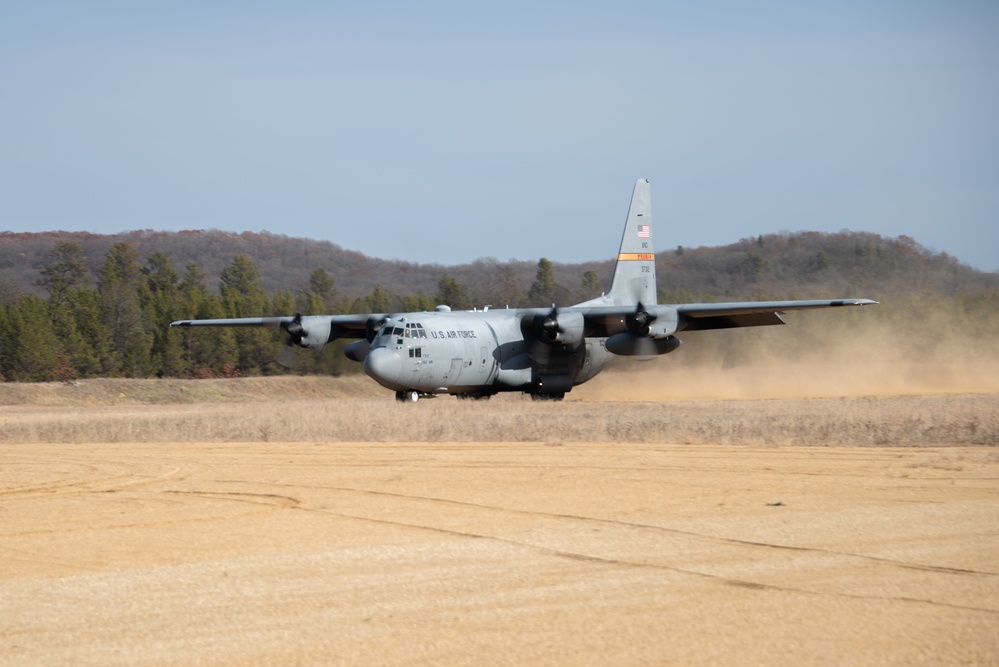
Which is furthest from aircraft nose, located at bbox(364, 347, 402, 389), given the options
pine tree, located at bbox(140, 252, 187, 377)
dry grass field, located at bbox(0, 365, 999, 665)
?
pine tree, located at bbox(140, 252, 187, 377)

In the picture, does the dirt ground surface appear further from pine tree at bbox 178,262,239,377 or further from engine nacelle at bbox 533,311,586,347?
pine tree at bbox 178,262,239,377

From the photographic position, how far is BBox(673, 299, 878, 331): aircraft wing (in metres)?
32.4

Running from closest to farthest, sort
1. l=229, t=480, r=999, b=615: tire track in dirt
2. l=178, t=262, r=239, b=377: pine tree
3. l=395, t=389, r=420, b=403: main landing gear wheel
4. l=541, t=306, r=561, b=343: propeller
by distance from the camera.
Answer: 1. l=229, t=480, r=999, b=615: tire track in dirt
2. l=395, t=389, r=420, b=403: main landing gear wheel
3. l=541, t=306, r=561, b=343: propeller
4. l=178, t=262, r=239, b=377: pine tree

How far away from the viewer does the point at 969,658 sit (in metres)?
6.20

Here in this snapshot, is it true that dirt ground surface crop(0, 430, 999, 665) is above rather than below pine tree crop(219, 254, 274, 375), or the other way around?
below

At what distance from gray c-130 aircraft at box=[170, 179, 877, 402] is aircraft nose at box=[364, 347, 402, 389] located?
29mm

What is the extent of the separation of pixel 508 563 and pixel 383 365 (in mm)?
20930

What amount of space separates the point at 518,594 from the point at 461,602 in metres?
0.45

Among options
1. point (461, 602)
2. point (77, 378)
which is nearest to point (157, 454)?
point (461, 602)

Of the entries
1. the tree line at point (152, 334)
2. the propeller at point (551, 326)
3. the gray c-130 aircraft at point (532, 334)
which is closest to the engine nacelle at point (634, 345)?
the gray c-130 aircraft at point (532, 334)

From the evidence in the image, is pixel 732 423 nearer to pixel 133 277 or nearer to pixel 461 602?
pixel 461 602

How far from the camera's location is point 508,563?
915 cm

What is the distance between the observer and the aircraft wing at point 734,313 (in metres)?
32.4

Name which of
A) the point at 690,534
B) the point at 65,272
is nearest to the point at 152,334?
the point at 65,272
